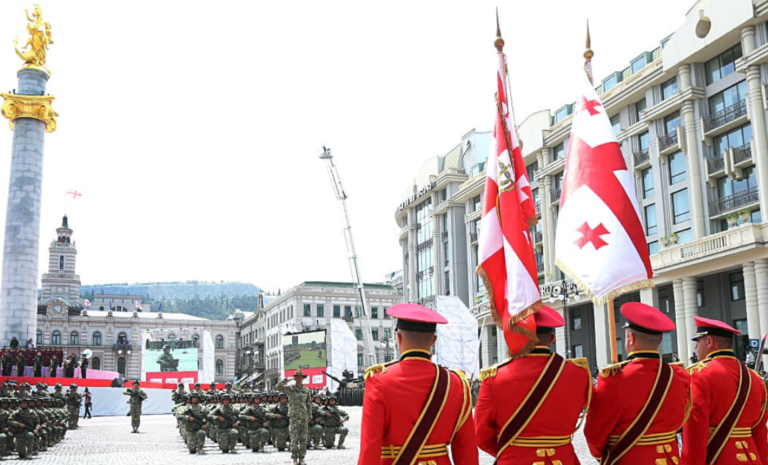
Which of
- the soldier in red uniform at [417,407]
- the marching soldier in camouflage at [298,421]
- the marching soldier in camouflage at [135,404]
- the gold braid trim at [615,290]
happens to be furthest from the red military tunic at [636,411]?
the marching soldier in camouflage at [135,404]

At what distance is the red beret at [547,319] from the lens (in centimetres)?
550

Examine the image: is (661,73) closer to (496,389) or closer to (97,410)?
(496,389)

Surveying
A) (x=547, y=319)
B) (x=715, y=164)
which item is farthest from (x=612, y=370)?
(x=715, y=164)

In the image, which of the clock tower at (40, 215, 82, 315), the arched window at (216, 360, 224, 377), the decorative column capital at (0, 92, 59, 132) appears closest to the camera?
the decorative column capital at (0, 92, 59, 132)

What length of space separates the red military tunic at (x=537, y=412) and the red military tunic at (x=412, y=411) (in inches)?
15.2

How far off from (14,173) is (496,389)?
4683 centimetres

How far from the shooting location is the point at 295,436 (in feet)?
51.8

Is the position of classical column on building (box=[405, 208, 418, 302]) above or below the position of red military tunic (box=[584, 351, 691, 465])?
above

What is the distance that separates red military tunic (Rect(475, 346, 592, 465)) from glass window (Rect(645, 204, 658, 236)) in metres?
35.3

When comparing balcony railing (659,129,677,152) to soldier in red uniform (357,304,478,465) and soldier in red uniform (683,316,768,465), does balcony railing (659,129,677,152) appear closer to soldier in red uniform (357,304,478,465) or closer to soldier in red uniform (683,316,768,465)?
soldier in red uniform (683,316,768,465)

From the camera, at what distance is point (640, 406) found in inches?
208

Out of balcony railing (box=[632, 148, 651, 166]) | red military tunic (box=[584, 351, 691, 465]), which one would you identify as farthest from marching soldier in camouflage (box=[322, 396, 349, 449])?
balcony railing (box=[632, 148, 651, 166])

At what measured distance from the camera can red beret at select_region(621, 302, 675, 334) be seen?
545cm

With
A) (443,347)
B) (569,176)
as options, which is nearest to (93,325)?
(443,347)
